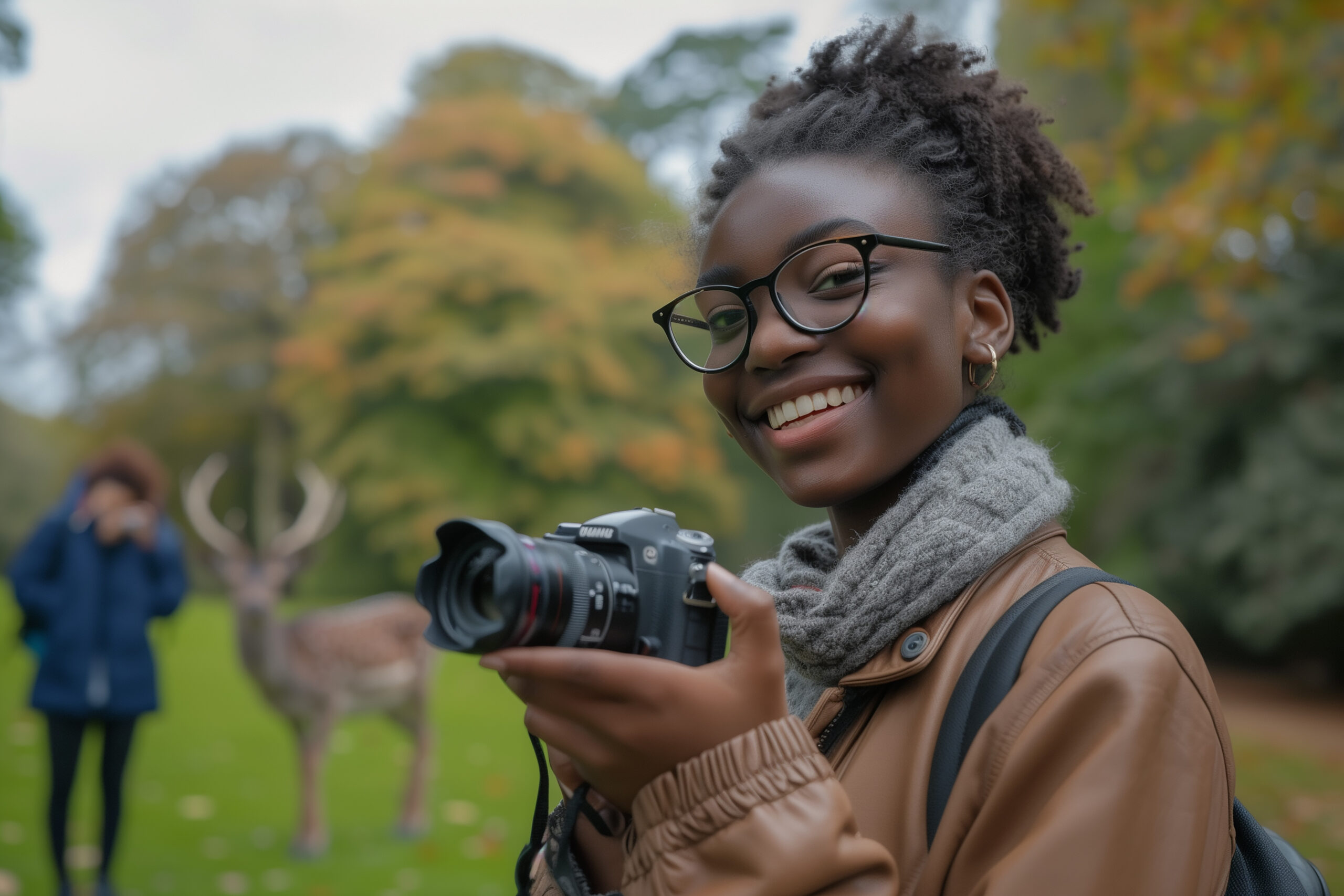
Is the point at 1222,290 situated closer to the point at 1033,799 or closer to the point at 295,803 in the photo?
the point at 295,803

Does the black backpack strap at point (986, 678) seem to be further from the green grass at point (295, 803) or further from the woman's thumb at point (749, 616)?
the green grass at point (295, 803)

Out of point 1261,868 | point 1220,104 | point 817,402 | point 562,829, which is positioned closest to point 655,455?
point 1220,104

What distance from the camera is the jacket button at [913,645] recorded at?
4.56ft

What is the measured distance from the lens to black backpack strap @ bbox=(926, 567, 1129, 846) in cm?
128

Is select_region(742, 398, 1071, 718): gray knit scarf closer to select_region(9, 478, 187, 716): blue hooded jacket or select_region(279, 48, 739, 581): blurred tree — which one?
select_region(9, 478, 187, 716): blue hooded jacket

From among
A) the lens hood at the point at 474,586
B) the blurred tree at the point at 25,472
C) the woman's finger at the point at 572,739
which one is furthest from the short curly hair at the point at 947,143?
the blurred tree at the point at 25,472

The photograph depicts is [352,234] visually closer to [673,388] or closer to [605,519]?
[673,388]

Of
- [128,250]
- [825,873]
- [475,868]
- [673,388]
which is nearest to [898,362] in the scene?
A: [825,873]

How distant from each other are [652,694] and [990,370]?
2.66 feet

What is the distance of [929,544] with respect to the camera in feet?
4.71

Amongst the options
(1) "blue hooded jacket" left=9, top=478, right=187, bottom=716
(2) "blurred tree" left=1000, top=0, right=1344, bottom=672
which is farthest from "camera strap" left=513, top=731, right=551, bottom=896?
(2) "blurred tree" left=1000, top=0, right=1344, bottom=672

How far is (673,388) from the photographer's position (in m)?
17.6

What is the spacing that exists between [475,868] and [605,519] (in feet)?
16.1

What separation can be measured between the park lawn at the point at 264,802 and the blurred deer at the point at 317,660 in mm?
294
